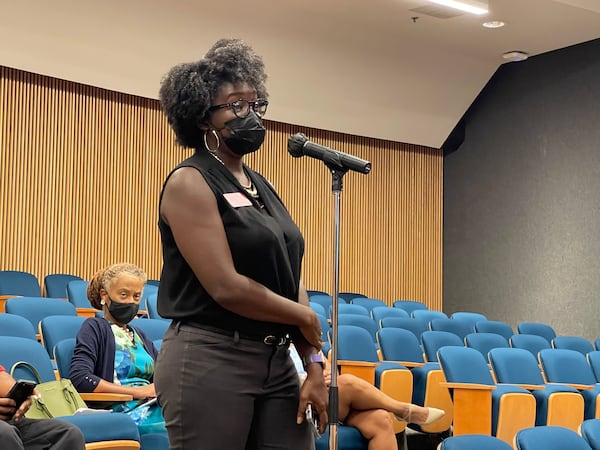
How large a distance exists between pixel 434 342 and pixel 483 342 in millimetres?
542

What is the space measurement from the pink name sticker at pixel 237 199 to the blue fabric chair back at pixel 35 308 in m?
3.32

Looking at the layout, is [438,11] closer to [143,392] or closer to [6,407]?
[143,392]

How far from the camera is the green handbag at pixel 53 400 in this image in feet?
10.0

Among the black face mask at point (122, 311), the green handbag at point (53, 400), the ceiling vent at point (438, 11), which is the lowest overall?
the green handbag at point (53, 400)

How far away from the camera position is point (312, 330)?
1.66m

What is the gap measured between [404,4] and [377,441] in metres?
5.02

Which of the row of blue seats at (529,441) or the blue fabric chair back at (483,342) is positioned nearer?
the row of blue seats at (529,441)

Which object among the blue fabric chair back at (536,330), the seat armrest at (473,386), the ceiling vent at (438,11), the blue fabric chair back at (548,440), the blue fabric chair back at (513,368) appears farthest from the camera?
the ceiling vent at (438,11)

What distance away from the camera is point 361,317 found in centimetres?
580

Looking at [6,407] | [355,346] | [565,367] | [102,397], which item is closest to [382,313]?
[565,367]

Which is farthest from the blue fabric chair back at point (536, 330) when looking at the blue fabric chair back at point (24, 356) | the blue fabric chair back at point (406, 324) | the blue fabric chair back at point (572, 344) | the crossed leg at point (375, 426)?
the blue fabric chair back at point (24, 356)

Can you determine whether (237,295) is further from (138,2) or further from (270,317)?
(138,2)

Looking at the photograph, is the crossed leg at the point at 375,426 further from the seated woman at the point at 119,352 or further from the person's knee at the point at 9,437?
the person's knee at the point at 9,437

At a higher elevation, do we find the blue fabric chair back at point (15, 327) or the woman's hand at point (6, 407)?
the blue fabric chair back at point (15, 327)
